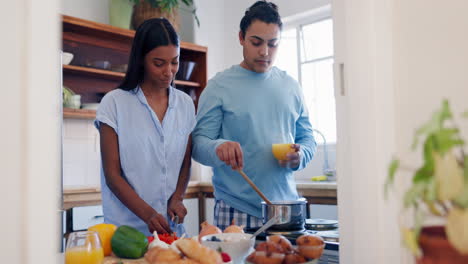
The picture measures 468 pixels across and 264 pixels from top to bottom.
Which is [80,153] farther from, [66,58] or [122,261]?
[122,261]

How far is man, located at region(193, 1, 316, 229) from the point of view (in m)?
2.12

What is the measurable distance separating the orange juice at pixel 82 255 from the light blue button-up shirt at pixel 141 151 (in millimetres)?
661

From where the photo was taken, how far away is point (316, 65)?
Answer: 4.39 m

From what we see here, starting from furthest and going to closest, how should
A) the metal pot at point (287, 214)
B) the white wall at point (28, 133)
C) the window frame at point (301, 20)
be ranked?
the window frame at point (301, 20)
the metal pot at point (287, 214)
the white wall at point (28, 133)

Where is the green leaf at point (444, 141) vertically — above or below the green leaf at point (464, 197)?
above

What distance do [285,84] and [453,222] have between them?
5.59ft

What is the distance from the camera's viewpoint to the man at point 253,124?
212cm

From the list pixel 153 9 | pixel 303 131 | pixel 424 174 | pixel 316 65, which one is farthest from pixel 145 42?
pixel 316 65

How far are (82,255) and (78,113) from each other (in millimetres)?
2606

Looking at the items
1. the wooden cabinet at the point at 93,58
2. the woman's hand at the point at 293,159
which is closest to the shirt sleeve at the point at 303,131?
the woman's hand at the point at 293,159

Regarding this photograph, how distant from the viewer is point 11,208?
74cm

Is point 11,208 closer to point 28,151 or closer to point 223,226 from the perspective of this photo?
point 28,151

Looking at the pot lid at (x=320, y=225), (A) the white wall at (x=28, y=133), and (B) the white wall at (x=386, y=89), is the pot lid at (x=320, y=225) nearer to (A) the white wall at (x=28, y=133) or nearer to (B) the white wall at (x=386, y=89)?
(B) the white wall at (x=386, y=89)

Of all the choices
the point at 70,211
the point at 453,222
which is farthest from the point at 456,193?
the point at 70,211
